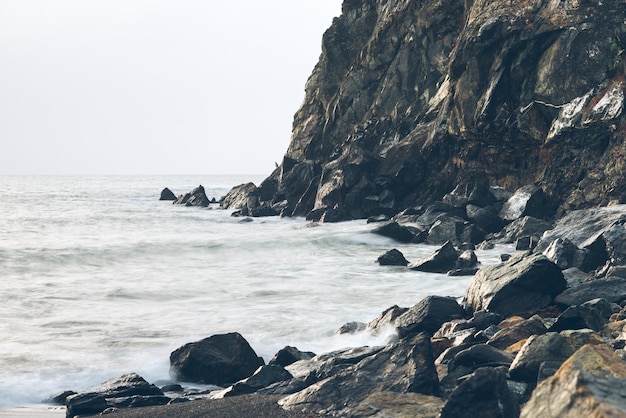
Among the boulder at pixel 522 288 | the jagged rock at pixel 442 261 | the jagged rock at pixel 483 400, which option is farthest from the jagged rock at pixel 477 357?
the jagged rock at pixel 442 261

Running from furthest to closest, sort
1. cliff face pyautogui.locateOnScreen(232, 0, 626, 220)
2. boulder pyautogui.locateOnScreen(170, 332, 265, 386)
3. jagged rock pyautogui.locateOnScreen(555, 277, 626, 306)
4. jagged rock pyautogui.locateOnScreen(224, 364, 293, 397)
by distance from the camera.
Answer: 1. cliff face pyautogui.locateOnScreen(232, 0, 626, 220)
2. jagged rock pyautogui.locateOnScreen(555, 277, 626, 306)
3. boulder pyautogui.locateOnScreen(170, 332, 265, 386)
4. jagged rock pyautogui.locateOnScreen(224, 364, 293, 397)

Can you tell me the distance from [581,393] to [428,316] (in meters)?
7.51

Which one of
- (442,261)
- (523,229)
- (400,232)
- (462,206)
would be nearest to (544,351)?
(442,261)

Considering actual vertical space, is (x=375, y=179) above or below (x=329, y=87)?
below

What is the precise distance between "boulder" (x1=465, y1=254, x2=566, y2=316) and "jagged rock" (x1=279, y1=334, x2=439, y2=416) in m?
4.07

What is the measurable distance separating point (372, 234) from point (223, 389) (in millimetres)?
22735

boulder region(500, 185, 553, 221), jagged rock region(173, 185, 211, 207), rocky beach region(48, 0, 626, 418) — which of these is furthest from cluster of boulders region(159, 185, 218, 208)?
boulder region(500, 185, 553, 221)

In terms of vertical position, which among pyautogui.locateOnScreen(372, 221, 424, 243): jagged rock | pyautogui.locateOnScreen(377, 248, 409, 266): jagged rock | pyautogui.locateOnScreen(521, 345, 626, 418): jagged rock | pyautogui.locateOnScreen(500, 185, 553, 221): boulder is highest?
pyautogui.locateOnScreen(500, 185, 553, 221): boulder

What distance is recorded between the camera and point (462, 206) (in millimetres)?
34531

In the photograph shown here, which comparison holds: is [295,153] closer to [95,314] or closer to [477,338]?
[95,314]

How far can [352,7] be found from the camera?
59.1 m

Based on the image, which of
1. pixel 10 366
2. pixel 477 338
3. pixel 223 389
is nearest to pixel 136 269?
pixel 10 366

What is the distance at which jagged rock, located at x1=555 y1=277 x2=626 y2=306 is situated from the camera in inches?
514

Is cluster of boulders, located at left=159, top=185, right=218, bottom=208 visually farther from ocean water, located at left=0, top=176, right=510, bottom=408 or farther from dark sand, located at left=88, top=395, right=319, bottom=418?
dark sand, located at left=88, top=395, right=319, bottom=418
